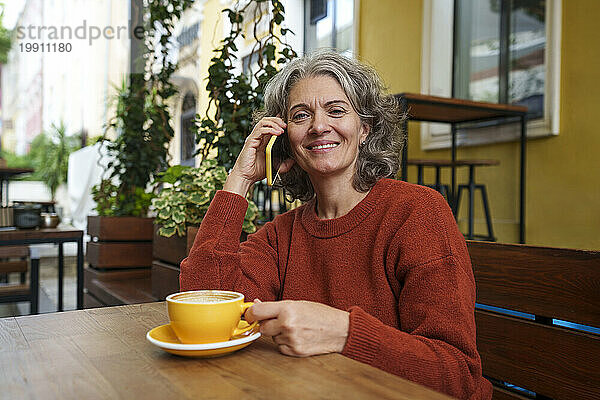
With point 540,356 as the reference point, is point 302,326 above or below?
above

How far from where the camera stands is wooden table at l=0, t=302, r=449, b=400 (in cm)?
A: 60

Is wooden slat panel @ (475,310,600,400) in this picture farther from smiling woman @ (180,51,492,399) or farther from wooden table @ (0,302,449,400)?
wooden table @ (0,302,449,400)

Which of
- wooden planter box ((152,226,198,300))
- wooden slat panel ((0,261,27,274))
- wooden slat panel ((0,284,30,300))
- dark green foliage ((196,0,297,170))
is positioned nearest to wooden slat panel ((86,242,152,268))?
wooden slat panel ((0,261,27,274))

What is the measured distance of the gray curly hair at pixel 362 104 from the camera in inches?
51.6

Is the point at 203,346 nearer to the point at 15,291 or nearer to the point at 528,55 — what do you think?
the point at 15,291

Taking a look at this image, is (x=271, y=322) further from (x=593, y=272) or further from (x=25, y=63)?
(x=25, y=63)

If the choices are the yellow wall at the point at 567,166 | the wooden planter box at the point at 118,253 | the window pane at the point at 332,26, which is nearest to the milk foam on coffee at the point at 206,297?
the wooden planter box at the point at 118,253

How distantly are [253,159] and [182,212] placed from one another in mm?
1082

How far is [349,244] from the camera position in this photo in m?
1.19

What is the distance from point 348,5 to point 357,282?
18.5 feet

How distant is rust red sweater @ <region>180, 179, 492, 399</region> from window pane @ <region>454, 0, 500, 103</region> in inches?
134

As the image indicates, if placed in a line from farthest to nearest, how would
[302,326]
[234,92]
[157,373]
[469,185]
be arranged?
1. [469,185]
2. [234,92]
3. [302,326]
4. [157,373]

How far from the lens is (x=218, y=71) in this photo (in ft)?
8.63

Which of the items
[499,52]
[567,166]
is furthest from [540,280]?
[499,52]
